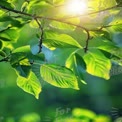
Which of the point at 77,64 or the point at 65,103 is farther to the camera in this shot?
the point at 65,103

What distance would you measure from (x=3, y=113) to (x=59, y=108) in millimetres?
345

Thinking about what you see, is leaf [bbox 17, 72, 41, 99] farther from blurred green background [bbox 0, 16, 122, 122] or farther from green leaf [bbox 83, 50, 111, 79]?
blurred green background [bbox 0, 16, 122, 122]

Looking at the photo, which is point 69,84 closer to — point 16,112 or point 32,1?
point 32,1

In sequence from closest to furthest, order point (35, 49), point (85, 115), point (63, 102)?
point (35, 49) < point (85, 115) < point (63, 102)

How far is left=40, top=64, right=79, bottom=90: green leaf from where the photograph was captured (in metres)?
0.42

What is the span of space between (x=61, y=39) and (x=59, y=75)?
5 cm

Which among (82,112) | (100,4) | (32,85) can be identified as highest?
(100,4)

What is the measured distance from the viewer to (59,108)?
1933 millimetres

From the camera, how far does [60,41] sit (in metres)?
0.40

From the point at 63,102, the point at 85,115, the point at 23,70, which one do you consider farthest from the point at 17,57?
the point at 63,102

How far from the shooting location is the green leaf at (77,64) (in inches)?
16.7

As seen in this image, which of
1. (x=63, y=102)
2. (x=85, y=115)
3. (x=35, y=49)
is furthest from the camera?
(x=63, y=102)

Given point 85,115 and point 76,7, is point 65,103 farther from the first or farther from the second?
point 76,7

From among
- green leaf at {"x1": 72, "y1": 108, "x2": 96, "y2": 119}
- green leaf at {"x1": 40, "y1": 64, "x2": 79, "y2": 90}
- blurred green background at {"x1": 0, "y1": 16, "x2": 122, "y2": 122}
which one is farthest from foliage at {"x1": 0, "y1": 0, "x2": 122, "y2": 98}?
green leaf at {"x1": 72, "y1": 108, "x2": 96, "y2": 119}
